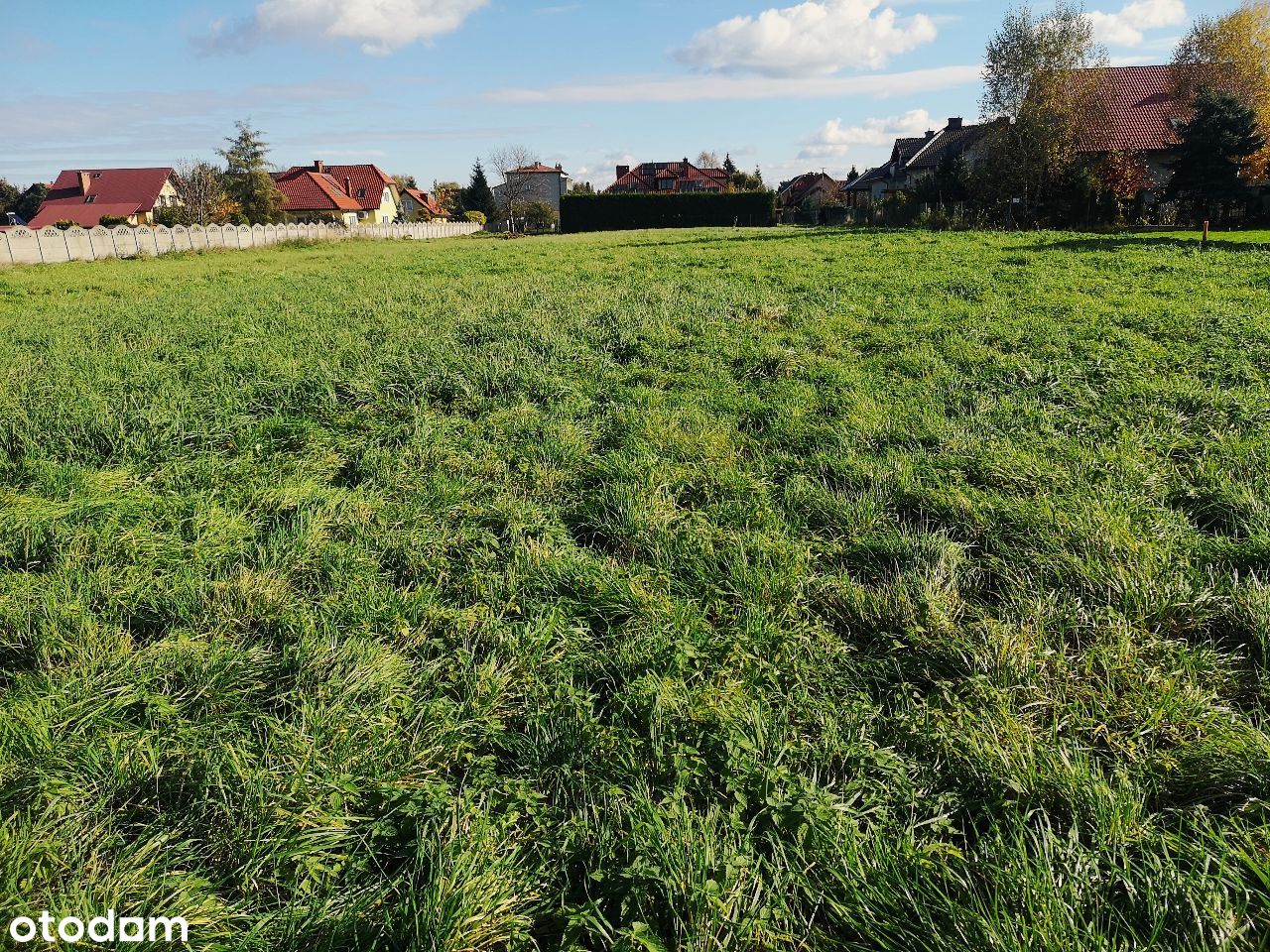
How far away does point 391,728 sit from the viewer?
247cm

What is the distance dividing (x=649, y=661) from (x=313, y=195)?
269 ft

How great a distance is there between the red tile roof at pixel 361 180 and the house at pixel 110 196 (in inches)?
570

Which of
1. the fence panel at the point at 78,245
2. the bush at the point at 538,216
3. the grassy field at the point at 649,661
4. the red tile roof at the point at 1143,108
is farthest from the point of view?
the bush at the point at 538,216

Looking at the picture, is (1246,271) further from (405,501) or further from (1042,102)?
(1042,102)

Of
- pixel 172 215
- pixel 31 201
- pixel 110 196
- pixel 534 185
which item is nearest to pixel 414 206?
pixel 534 185

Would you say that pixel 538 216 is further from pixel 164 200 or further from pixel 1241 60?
pixel 1241 60

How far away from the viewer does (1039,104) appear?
33.4 m

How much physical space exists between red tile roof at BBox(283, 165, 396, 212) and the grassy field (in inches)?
3195

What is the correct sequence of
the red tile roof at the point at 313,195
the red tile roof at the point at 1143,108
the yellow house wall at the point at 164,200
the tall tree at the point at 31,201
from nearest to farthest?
the red tile roof at the point at 1143,108 → the yellow house wall at the point at 164,200 → the red tile roof at the point at 313,195 → the tall tree at the point at 31,201

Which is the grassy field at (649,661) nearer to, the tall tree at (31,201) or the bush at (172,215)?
the bush at (172,215)

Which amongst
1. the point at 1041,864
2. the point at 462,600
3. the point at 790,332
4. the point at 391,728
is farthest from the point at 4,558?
the point at 790,332

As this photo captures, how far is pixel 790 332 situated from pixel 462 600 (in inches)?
256

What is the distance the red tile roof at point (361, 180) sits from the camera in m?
77.9

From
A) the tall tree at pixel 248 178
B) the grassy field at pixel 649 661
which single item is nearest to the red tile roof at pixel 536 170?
the tall tree at pixel 248 178
